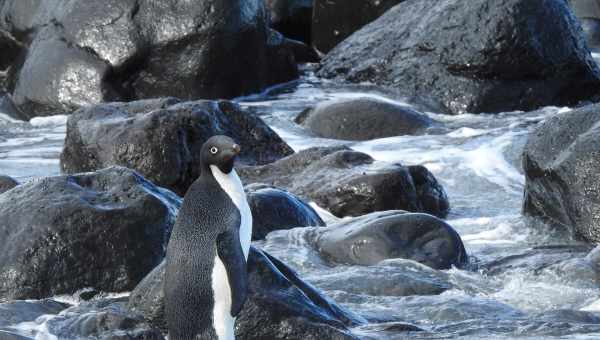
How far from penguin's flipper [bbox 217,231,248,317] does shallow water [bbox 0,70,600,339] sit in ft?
3.12

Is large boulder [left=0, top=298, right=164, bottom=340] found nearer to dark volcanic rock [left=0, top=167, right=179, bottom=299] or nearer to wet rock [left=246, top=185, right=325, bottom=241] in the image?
dark volcanic rock [left=0, top=167, right=179, bottom=299]

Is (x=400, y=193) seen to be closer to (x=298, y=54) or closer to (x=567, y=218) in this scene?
(x=567, y=218)

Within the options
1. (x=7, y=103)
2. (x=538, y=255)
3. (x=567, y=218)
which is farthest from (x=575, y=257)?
(x=7, y=103)

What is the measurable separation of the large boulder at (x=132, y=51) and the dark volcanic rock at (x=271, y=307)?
8.36m

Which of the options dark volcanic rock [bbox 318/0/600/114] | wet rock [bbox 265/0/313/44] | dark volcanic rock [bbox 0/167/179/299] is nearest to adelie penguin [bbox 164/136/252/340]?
dark volcanic rock [bbox 0/167/179/299]

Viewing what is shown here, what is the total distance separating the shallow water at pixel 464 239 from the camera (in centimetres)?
646

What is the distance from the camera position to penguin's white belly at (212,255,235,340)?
16.7 ft

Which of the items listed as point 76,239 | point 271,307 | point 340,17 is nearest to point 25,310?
point 76,239

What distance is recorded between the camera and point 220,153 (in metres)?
5.31

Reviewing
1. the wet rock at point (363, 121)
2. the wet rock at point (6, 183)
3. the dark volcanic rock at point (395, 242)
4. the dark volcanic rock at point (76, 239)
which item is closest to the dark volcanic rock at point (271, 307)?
the dark volcanic rock at point (76, 239)

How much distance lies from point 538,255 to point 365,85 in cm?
Result: 728

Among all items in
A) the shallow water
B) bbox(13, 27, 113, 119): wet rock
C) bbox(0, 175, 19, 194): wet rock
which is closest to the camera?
the shallow water

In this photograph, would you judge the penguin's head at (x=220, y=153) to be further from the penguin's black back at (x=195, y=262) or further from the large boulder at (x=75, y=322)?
the large boulder at (x=75, y=322)

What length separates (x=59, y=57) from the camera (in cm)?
1411
